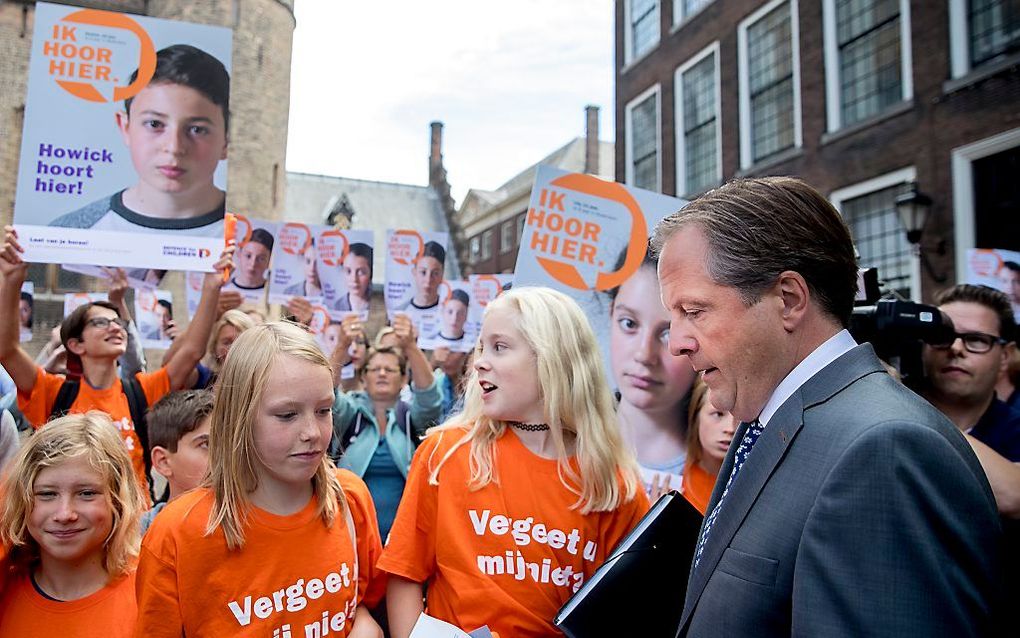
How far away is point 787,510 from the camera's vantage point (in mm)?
1155

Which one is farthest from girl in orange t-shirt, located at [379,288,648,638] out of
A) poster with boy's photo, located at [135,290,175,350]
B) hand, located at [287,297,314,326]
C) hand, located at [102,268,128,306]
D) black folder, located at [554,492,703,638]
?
poster with boy's photo, located at [135,290,175,350]

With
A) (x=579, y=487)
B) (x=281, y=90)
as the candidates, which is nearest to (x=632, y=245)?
(x=579, y=487)

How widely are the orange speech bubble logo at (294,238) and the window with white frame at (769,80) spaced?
972 cm

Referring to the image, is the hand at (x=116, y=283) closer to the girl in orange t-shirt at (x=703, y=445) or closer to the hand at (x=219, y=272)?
the hand at (x=219, y=272)

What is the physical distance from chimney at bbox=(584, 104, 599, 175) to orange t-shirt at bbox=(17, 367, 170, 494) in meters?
36.8

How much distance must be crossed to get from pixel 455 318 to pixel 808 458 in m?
6.36

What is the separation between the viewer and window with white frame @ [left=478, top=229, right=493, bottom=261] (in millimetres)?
40500

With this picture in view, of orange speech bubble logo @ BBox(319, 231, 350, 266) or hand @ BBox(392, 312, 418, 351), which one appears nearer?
hand @ BBox(392, 312, 418, 351)

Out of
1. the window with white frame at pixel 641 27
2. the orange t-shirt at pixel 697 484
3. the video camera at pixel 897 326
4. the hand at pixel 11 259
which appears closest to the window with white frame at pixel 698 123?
the window with white frame at pixel 641 27

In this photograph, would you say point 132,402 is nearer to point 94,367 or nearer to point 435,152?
point 94,367

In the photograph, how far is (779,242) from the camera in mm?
1294

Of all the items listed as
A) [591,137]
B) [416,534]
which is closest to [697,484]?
[416,534]

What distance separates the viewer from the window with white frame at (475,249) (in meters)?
42.5

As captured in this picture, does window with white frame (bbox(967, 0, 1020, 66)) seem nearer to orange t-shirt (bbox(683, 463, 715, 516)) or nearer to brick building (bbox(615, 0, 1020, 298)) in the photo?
brick building (bbox(615, 0, 1020, 298))
